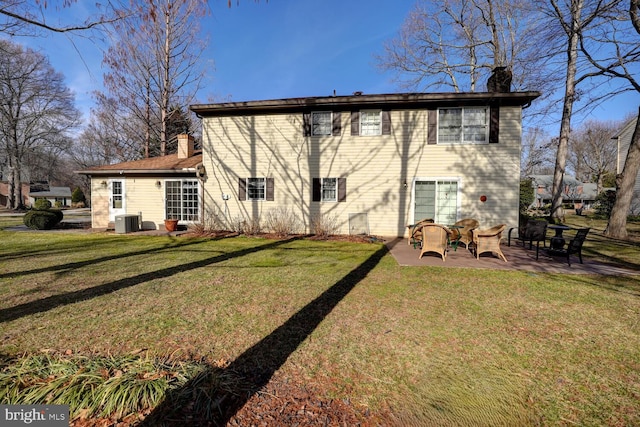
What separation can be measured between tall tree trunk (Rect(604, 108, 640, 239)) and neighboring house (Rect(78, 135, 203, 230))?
679 inches

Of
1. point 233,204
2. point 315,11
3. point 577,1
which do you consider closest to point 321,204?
point 233,204

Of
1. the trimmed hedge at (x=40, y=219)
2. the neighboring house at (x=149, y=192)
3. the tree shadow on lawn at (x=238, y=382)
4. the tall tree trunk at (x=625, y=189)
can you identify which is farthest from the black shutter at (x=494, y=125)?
the trimmed hedge at (x=40, y=219)

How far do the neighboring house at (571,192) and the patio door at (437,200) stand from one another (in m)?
32.2

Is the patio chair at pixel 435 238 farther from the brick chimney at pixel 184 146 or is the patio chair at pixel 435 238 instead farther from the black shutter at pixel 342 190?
the brick chimney at pixel 184 146

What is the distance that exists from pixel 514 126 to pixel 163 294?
12.2 m

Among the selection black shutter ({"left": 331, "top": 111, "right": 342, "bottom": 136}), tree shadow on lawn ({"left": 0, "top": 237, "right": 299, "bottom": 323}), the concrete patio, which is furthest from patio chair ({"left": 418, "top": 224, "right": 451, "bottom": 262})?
black shutter ({"left": 331, "top": 111, "right": 342, "bottom": 136})

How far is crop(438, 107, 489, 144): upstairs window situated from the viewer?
34.0 ft

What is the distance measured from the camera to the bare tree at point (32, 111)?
25344 millimetres

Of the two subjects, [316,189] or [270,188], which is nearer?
[316,189]

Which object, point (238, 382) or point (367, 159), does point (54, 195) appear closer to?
point (367, 159)

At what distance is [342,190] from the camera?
11250mm

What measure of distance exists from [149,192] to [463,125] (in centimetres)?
1359

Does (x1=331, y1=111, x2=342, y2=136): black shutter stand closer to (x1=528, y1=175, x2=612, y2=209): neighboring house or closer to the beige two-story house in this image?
the beige two-story house

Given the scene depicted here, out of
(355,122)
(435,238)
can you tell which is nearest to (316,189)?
(355,122)
